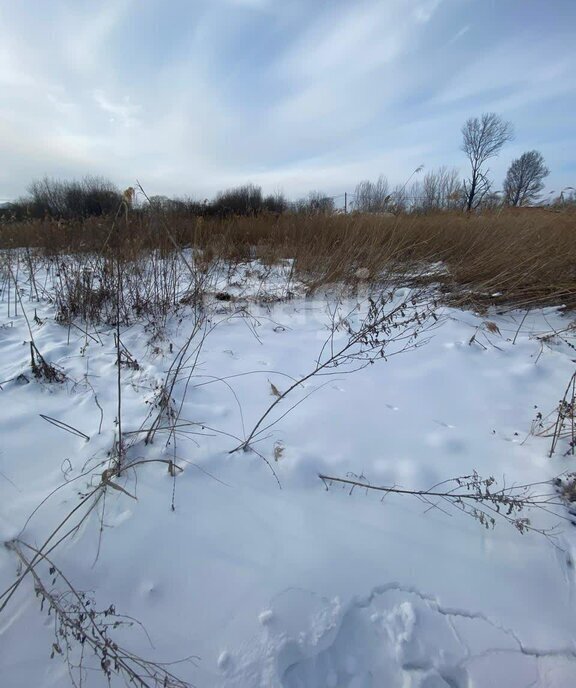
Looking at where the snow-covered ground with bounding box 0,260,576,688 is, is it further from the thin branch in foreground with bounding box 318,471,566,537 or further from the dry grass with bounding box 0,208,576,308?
the dry grass with bounding box 0,208,576,308

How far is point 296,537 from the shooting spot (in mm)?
1035

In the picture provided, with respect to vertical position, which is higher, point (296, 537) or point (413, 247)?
point (413, 247)

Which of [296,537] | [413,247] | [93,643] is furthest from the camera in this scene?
[413,247]

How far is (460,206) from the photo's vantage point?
691cm

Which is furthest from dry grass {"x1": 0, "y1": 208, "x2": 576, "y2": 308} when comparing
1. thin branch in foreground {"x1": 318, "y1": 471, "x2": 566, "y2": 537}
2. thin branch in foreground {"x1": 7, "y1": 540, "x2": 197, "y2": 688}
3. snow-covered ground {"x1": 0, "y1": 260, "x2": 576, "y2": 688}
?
thin branch in foreground {"x1": 7, "y1": 540, "x2": 197, "y2": 688}

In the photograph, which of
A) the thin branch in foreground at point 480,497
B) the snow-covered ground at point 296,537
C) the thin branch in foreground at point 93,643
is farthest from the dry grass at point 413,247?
the thin branch in foreground at point 93,643

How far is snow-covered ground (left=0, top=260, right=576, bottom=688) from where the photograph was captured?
2.59 feet

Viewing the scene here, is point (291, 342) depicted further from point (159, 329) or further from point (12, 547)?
point (12, 547)

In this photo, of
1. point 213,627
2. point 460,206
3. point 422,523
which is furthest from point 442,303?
point 460,206

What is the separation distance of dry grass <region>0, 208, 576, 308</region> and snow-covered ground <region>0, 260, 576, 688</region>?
1.65 meters

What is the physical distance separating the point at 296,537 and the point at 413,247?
13.4 feet

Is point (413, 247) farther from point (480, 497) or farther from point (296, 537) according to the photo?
point (296, 537)

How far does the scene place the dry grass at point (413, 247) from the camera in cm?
312

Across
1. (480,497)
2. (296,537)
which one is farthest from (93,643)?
(480,497)
